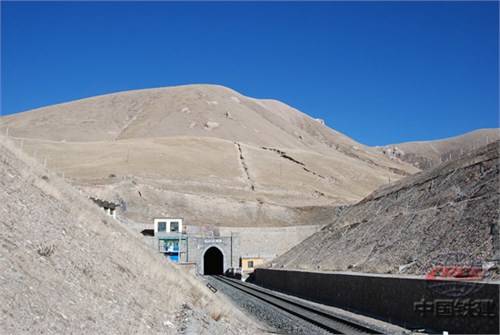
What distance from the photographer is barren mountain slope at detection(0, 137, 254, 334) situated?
6727mm

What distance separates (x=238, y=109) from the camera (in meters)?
174

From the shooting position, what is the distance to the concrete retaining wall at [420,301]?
11872 millimetres

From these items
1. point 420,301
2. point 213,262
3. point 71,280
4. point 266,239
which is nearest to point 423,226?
point 420,301

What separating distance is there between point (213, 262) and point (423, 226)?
148 feet

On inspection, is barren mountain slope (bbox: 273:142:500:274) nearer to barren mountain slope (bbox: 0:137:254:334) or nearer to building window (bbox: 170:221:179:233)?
barren mountain slope (bbox: 0:137:254:334)

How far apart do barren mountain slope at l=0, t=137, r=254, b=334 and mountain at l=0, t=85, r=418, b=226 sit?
4347cm

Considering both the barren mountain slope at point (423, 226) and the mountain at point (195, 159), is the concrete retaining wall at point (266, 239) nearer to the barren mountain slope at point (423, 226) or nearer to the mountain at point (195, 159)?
the mountain at point (195, 159)

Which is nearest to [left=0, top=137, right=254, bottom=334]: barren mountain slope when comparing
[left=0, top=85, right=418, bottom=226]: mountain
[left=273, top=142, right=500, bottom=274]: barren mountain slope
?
[left=273, top=142, right=500, bottom=274]: barren mountain slope

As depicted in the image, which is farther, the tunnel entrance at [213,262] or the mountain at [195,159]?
the mountain at [195,159]

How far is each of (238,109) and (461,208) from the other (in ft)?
495

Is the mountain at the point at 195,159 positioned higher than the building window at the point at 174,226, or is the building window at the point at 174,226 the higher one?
the mountain at the point at 195,159

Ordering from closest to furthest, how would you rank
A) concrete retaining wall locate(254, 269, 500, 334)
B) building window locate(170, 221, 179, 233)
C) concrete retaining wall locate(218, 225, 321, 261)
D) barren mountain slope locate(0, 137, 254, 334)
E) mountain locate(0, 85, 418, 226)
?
barren mountain slope locate(0, 137, 254, 334), concrete retaining wall locate(254, 269, 500, 334), building window locate(170, 221, 179, 233), concrete retaining wall locate(218, 225, 321, 261), mountain locate(0, 85, 418, 226)

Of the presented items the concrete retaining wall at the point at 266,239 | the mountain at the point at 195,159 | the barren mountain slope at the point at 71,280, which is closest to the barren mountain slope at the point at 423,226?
the barren mountain slope at the point at 71,280

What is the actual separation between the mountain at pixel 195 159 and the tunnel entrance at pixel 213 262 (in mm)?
4267
